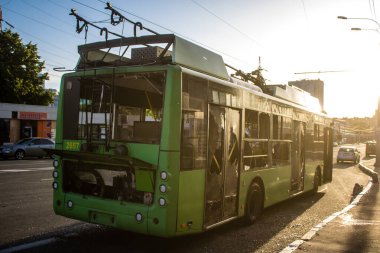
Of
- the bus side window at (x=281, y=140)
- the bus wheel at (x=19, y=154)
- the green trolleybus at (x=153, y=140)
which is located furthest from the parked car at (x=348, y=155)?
the green trolleybus at (x=153, y=140)

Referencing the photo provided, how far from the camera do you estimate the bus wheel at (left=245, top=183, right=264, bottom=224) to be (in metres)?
8.73

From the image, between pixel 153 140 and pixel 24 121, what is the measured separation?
3626 cm

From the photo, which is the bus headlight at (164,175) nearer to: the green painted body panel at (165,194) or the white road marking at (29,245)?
the green painted body panel at (165,194)

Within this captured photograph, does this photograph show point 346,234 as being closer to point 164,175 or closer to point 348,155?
point 164,175

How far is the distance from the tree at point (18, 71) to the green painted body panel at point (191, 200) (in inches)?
1501

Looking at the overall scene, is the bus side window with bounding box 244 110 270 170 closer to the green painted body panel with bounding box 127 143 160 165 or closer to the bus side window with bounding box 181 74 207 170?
the bus side window with bounding box 181 74 207 170

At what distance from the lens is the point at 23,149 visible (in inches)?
1141

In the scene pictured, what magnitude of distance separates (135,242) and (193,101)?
2658 mm

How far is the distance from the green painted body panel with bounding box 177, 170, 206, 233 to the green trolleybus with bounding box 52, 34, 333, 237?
0.02 meters

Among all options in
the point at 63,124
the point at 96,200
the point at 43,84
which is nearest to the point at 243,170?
the point at 96,200

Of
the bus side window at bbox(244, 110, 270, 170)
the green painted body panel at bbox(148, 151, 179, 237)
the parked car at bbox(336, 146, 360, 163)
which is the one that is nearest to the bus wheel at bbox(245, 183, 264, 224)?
the bus side window at bbox(244, 110, 270, 170)

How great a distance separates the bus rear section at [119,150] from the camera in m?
6.06

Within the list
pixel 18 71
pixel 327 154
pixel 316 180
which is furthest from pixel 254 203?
pixel 18 71

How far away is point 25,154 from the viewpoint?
2906cm
